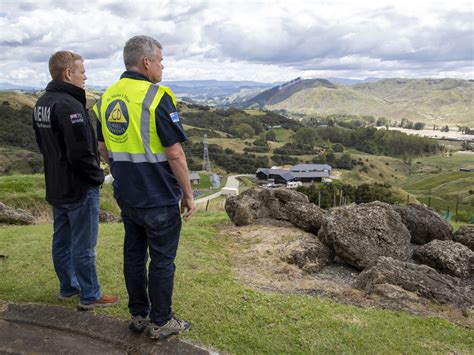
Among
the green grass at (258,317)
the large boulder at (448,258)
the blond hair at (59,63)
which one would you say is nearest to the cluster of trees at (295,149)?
the large boulder at (448,258)

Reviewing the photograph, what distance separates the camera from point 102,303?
6.11m

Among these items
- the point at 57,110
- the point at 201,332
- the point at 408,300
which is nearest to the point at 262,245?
the point at 408,300

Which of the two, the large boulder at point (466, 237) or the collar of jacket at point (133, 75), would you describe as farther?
the large boulder at point (466, 237)

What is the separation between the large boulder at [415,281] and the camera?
7.56 meters

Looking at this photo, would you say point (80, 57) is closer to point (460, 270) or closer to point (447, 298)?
point (447, 298)

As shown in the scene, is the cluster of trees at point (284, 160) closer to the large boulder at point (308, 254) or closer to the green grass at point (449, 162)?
the green grass at point (449, 162)

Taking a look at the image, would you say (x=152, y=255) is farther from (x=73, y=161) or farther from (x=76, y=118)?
(x=76, y=118)

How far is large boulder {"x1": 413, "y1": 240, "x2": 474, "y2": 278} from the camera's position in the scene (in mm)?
9625

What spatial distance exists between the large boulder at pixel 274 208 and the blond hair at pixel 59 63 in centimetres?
790

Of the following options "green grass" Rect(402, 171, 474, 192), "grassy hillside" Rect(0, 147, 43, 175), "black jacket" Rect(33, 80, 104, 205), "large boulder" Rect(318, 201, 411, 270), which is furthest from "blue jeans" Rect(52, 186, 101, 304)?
"green grass" Rect(402, 171, 474, 192)

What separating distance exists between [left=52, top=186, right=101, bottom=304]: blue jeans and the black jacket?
0.64 feet

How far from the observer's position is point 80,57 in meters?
5.70

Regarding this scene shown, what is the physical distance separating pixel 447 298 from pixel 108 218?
1138 centimetres

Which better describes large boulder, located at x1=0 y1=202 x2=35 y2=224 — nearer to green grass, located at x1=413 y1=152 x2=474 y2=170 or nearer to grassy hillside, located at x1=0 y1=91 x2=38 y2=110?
grassy hillside, located at x1=0 y1=91 x2=38 y2=110
